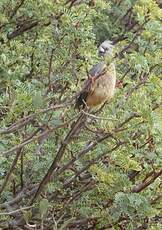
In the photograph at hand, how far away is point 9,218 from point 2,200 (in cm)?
18

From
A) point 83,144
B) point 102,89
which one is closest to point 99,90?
point 102,89

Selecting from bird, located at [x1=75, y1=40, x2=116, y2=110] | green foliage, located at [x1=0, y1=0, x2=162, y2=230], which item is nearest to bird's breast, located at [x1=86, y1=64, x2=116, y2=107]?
bird, located at [x1=75, y1=40, x2=116, y2=110]

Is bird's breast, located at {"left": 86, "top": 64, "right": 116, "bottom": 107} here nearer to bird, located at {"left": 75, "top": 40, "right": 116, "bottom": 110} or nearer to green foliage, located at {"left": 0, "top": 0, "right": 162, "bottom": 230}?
bird, located at {"left": 75, "top": 40, "right": 116, "bottom": 110}

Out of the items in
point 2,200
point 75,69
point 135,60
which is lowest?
point 2,200

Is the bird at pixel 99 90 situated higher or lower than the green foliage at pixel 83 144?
higher

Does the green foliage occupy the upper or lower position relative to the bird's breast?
lower

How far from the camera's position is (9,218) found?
10.5 ft

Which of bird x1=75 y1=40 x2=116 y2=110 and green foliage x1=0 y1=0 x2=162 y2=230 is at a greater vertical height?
bird x1=75 y1=40 x2=116 y2=110

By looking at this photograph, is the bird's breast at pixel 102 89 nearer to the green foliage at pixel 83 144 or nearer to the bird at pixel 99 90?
the bird at pixel 99 90

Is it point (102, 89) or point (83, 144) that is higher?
point (102, 89)

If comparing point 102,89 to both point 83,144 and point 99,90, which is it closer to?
point 99,90

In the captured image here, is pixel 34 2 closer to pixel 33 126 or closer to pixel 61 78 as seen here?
pixel 61 78

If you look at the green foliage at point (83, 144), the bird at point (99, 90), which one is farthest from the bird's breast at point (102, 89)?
the green foliage at point (83, 144)

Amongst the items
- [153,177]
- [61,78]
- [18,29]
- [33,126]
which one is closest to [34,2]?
[18,29]
